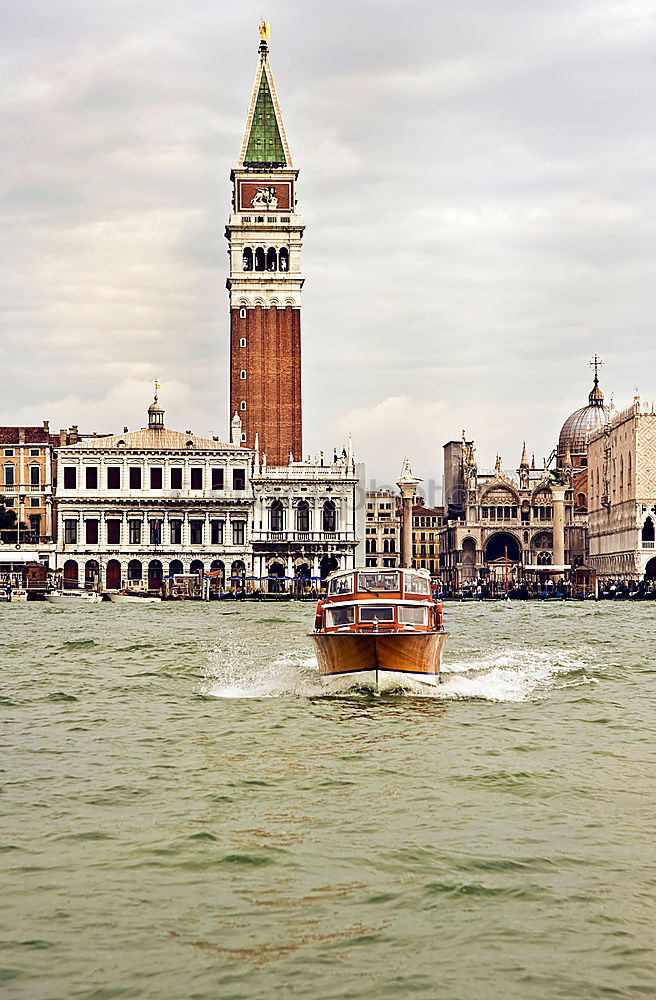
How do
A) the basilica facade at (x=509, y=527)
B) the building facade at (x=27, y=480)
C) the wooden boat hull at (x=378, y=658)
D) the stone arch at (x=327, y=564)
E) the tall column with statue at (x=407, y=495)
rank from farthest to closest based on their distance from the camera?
the basilica facade at (x=509, y=527) < the tall column with statue at (x=407, y=495) < the building facade at (x=27, y=480) < the stone arch at (x=327, y=564) < the wooden boat hull at (x=378, y=658)

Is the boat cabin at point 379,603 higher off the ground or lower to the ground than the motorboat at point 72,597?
higher

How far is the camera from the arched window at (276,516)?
9650 centimetres

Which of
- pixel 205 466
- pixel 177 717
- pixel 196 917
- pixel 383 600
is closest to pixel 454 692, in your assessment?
pixel 383 600

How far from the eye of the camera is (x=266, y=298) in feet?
339

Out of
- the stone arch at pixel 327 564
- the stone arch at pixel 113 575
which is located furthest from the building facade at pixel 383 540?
the stone arch at pixel 113 575

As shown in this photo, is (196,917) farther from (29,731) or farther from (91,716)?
(91,716)

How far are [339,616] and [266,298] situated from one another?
82.0 m

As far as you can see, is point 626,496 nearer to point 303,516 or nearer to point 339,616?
point 303,516

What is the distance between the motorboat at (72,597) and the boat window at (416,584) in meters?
54.6

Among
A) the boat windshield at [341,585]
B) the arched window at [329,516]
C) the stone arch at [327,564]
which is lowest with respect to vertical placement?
the boat windshield at [341,585]

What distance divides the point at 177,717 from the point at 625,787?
8.37 metres

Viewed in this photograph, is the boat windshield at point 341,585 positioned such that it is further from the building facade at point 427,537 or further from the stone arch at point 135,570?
the building facade at point 427,537

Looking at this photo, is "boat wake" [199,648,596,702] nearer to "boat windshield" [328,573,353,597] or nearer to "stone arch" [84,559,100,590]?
"boat windshield" [328,573,353,597]

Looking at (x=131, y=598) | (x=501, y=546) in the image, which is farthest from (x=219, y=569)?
(x=501, y=546)
